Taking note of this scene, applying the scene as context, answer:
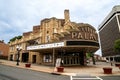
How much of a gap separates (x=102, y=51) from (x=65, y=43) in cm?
12673

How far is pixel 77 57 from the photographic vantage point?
3916 cm

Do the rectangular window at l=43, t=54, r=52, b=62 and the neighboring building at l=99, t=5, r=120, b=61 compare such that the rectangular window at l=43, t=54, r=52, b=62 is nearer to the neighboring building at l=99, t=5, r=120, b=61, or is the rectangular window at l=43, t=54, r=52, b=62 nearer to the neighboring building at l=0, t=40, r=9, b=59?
the neighboring building at l=0, t=40, r=9, b=59

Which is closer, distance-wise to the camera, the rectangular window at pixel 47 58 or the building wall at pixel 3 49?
the rectangular window at pixel 47 58

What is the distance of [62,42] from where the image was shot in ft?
98.6

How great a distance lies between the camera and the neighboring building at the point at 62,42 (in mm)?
30628

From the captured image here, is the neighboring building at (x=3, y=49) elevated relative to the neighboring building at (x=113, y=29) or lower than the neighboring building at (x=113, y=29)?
lower

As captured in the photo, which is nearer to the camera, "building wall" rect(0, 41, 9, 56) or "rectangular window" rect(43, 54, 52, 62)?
"rectangular window" rect(43, 54, 52, 62)

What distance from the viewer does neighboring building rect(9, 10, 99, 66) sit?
30.6 meters

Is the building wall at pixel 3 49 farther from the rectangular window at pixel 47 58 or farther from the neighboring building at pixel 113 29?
the neighboring building at pixel 113 29

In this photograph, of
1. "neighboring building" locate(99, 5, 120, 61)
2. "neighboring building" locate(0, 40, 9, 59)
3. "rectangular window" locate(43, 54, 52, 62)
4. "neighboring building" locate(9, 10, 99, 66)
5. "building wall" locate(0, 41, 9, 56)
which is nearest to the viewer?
"neighboring building" locate(9, 10, 99, 66)

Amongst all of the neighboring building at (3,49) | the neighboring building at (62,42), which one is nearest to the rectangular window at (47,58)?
the neighboring building at (62,42)

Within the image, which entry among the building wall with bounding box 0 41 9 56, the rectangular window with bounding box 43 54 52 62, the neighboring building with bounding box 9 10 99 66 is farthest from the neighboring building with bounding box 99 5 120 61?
the rectangular window with bounding box 43 54 52 62

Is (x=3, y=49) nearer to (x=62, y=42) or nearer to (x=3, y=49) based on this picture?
(x=3, y=49)

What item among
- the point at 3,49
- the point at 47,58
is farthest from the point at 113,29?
the point at 47,58
